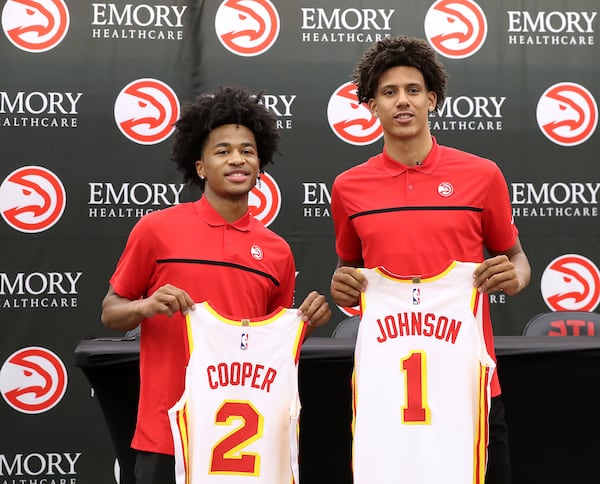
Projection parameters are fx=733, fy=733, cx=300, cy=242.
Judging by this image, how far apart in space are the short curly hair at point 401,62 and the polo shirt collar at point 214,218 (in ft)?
1.63

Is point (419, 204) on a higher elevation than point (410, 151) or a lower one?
lower

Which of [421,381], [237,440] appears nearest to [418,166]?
[421,381]

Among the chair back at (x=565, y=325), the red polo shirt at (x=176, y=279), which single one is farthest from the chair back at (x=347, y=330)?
the red polo shirt at (x=176, y=279)

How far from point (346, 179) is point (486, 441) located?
772 mm

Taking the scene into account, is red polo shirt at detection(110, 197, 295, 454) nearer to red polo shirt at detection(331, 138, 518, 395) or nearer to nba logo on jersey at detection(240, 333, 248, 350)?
nba logo on jersey at detection(240, 333, 248, 350)

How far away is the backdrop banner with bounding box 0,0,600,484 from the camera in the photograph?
3.89 meters

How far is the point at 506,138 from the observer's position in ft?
13.4

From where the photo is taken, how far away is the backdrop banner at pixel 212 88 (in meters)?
3.89

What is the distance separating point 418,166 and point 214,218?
0.57 metres

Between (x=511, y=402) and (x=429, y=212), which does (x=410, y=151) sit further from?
(x=511, y=402)

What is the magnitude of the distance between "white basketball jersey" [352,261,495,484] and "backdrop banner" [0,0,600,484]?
2.16 metres

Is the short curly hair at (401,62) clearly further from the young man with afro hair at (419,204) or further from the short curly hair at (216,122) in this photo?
the short curly hair at (216,122)

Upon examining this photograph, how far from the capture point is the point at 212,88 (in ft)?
13.3

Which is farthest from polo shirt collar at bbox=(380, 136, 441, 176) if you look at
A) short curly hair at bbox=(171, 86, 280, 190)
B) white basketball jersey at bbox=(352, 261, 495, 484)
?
short curly hair at bbox=(171, 86, 280, 190)
